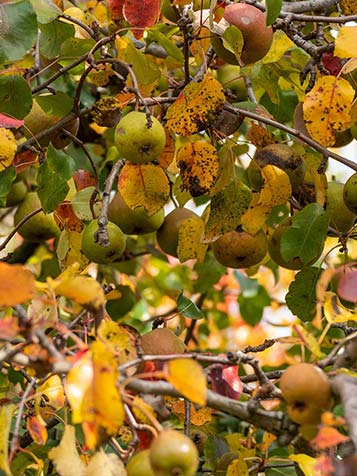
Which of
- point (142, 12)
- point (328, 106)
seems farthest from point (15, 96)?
point (328, 106)

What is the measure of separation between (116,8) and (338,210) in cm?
65

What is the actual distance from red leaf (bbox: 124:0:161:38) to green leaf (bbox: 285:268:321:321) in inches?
23.3

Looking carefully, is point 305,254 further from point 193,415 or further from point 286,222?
point 193,415

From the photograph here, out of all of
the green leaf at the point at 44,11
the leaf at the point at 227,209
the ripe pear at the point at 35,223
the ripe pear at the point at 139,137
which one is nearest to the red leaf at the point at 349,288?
the ripe pear at the point at 139,137

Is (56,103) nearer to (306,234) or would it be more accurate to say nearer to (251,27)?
(251,27)

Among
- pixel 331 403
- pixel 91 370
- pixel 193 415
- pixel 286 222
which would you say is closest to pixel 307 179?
pixel 286 222

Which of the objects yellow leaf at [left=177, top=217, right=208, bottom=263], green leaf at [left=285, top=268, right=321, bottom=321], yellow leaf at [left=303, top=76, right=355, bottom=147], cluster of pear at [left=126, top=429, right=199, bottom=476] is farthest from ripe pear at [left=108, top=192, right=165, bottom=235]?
cluster of pear at [left=126, top=429, right=199, bottom=476]

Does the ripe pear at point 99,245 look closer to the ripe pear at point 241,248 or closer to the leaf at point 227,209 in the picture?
the leaf at point 227,209

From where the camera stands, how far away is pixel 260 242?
1991 millimetres

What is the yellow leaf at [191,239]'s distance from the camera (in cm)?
185

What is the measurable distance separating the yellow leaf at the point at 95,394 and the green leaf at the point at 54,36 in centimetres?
112

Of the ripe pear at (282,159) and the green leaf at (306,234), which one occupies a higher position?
the ripe pear at (282,159)

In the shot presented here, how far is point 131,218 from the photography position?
6.41 feet

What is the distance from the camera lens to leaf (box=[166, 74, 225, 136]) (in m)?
→ 1.68
